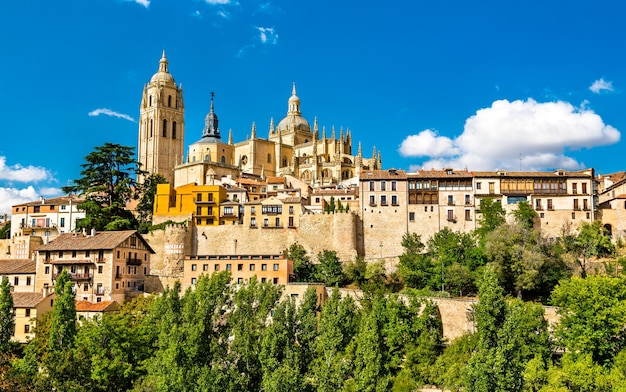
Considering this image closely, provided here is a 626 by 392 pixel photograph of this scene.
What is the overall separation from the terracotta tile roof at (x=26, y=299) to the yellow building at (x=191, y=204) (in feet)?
47.7

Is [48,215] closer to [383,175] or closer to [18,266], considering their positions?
[18,266]

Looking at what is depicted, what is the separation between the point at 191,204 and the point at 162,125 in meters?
42.0

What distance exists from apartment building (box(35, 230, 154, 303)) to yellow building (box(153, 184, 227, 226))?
9.32 meters

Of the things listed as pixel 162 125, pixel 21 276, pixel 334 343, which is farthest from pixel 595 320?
pixel 162 125

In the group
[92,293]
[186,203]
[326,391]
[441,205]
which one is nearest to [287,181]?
[186,203]

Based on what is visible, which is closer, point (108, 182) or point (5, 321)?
point (5, 321)

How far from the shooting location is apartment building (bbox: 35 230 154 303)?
46594 millimetres

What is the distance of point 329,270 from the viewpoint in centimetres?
4991

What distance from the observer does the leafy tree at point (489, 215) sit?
5297cm

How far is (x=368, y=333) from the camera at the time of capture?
3625 centimetres

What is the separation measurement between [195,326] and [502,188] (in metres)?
29.5

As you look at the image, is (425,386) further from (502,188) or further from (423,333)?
(502,188)

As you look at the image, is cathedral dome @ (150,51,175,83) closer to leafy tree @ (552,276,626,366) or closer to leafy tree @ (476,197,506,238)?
leafy tree @ (476,197,506,238)

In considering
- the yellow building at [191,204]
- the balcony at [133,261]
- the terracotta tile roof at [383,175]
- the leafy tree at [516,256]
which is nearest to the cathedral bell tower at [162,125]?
the yellow building at [191,204]
